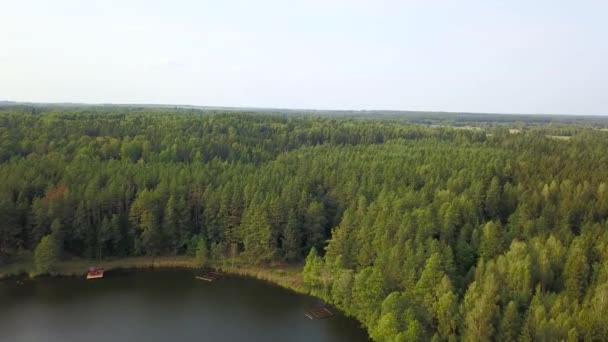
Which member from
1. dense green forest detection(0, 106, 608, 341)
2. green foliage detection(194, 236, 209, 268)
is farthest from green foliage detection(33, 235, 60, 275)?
green foliage detection(194, 236, 209, 268)

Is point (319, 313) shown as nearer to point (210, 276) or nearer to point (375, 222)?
point (375, 222)

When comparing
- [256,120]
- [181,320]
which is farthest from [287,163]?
[256,120]

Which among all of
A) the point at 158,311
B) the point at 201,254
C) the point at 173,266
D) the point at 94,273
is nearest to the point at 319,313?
the point at 158,311

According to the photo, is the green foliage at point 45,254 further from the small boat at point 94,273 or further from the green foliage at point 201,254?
the green foliage at point 201,254

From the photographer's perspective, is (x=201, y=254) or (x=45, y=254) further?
(x=201, y=254)

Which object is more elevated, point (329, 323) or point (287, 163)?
point (287, 163)

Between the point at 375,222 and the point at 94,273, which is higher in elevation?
Answer: the point at 375,222

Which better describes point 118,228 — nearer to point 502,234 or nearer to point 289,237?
point 289,237
